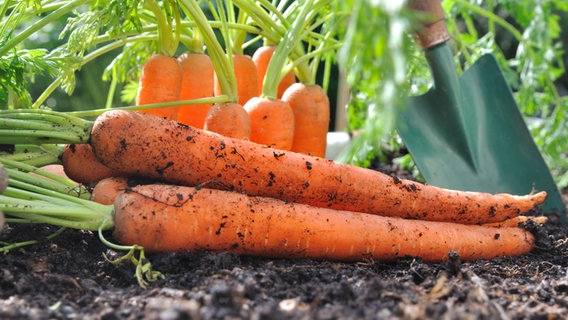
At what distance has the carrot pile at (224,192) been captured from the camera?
150 cm

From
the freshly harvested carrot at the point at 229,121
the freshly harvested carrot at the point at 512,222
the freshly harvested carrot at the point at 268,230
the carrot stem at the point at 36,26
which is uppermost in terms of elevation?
the carrot stem at the point at 36,26

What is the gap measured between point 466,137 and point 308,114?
60 centimetres

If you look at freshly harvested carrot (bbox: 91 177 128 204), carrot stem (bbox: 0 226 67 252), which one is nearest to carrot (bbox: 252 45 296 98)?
freshly harvested carrot (bbox: 91 177 128 204)

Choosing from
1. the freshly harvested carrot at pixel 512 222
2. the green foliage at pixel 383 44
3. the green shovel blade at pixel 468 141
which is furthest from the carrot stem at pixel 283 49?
the green foliage at pixel 383 44

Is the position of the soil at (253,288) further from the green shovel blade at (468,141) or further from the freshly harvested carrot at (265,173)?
the green shovel blade at (468,141)

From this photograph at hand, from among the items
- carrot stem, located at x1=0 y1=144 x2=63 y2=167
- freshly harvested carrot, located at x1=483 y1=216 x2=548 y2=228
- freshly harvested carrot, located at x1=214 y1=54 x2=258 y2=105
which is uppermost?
freshly harvested carrot, located at x1=214 y1=54 x2=258 y2=105

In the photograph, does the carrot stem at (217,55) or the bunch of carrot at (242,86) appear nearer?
the carrot stem at (217,55)

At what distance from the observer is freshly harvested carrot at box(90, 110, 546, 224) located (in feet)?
5.10

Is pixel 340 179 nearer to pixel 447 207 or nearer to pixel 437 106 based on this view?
pixel 447 207

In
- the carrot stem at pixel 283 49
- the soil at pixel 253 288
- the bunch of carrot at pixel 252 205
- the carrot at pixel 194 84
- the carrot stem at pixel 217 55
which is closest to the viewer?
the soil at pixel 253 288

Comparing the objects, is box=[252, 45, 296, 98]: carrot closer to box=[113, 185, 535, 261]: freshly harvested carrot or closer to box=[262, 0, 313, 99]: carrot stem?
box=[262, 0, 313, 99]: carrot stem

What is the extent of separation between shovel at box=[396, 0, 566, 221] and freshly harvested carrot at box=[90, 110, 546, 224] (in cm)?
29

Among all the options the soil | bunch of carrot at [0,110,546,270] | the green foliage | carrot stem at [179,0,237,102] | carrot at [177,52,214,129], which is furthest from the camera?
carrot at [177,52,214,129]

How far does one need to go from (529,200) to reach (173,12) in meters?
1.27
